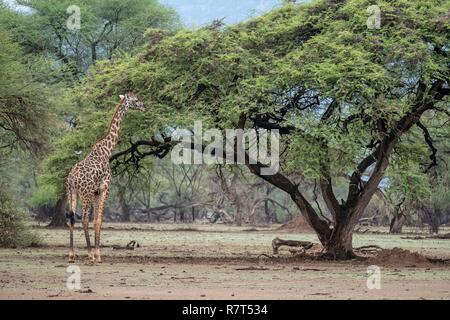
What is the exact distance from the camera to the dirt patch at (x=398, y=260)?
2144cm

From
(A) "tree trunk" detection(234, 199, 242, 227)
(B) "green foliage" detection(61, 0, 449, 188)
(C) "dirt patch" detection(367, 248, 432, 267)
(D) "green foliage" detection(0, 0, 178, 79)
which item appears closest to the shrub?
(B) "green foliage" detection(61, 0, 449, 188)

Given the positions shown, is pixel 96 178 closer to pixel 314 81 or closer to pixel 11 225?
pixel 314 81

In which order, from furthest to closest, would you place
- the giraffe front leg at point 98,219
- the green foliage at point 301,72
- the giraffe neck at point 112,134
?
the giraffe neck at point 112,134
the giraffe front leg at point 98,219
the green foliage at point 301,72

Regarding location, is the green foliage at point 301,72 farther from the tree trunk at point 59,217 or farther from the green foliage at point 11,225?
the tree trunk at point 59,217

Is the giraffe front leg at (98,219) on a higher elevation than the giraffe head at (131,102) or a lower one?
lower

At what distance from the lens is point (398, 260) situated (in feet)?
71.1

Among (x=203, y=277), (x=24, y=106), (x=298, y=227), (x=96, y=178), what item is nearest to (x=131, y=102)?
(x=96, y=178)

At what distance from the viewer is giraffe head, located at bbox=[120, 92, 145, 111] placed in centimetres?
2144

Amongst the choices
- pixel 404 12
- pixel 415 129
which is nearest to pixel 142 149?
pixel 415 129

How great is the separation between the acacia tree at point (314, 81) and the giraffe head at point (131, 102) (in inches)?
19.4

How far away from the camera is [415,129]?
1062 inches

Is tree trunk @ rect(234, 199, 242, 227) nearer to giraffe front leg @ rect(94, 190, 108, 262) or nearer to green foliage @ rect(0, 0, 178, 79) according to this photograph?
green foliage @ rect(0, 0, 178, 79)

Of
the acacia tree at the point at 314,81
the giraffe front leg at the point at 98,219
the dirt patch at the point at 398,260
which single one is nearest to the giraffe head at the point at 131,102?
the acacia tree at the point at 314,81

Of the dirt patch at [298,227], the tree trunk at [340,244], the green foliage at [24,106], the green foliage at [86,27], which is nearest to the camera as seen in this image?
the tree trunk at [340,244]
